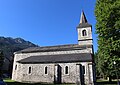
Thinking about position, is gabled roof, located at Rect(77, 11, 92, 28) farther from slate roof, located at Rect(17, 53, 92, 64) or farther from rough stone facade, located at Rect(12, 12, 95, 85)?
slate roof, located at Rect(17, 53, 92, 64)

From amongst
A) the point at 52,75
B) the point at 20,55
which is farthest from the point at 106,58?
the point at 20,55

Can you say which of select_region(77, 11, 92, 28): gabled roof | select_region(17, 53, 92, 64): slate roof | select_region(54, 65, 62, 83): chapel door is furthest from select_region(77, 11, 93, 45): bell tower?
select_region(54, 65, 62, 83): chapel door

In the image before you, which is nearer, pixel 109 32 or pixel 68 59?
pixel 109 32

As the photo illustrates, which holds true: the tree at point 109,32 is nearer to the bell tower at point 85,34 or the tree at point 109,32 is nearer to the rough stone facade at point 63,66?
the rough stone facade at point 63,66

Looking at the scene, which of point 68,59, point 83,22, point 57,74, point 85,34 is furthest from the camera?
point 83,22

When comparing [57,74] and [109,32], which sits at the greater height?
[109,32]

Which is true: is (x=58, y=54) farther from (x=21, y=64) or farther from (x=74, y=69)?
(x=21, y=64)

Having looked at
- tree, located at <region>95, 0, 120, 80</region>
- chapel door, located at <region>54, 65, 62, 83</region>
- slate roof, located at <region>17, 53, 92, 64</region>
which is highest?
tree, located at <region>95, 0, 120, 80</region>

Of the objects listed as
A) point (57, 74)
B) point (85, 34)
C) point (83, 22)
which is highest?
point (83, 22)

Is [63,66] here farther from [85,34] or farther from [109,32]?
[109,32]

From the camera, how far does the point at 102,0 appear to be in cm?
1914

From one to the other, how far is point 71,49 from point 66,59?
4.10m

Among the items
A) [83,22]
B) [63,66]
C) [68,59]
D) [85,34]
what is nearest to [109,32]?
[68,59]

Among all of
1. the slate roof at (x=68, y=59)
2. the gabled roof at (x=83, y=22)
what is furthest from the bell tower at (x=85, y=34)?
the slate roof at (x=68, y=59)
